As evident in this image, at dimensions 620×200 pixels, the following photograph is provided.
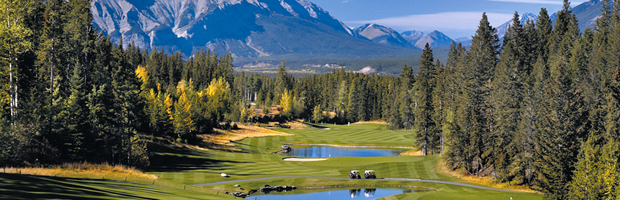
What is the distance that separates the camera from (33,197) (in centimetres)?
2191

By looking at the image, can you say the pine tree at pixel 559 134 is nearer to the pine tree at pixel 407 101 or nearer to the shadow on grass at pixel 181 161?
the shadow on grass at pixel 181 161

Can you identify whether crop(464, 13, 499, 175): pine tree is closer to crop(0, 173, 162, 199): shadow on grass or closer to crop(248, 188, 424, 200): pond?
crop(248, 188, 424, 200): pond

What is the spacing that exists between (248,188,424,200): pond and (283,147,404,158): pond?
1310 inches

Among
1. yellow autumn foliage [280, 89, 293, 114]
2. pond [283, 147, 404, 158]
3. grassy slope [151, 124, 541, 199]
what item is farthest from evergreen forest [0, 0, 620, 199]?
yellow autumn foliage [280, 89, 293, 114]

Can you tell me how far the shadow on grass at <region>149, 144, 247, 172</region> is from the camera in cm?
5601

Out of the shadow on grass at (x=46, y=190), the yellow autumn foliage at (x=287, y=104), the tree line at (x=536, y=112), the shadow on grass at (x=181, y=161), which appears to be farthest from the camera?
the yellow autumn foliage at (x=287, y=104)

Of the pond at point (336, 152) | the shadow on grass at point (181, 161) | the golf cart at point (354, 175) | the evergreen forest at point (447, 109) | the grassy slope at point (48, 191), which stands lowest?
the pond at point (336, 152)

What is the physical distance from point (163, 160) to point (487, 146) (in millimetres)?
44062

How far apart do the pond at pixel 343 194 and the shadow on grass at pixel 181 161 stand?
13455 millimetres

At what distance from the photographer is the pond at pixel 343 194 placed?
157 feet

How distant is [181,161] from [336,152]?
38181 mm

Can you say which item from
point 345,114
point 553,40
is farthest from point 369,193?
point 345,114

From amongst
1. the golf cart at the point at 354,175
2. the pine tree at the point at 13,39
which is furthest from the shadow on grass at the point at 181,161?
the golf cart at the point at 354,175

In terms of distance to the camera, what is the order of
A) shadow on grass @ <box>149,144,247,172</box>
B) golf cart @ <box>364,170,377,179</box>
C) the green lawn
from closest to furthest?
the green lawn
shadow on grass @ <box>149,144,247,172</box>
golf cart @ <box>364,170,377,179</box>
